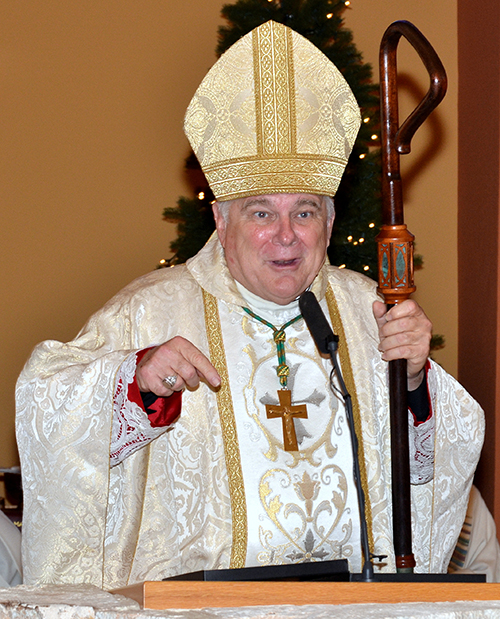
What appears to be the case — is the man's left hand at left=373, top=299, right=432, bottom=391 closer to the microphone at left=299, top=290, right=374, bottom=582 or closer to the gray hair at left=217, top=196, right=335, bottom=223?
the microphone at left=299, top=290, right=374, bottom=582

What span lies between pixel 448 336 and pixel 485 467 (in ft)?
3.78

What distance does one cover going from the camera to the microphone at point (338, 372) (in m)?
2.08

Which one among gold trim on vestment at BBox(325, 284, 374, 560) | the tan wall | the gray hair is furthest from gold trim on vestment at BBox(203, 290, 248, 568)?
the tan wall

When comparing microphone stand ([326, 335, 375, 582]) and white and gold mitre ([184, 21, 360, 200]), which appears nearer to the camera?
microphone stand ([326, 335, 375, 582])

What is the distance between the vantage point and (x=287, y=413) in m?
3.19

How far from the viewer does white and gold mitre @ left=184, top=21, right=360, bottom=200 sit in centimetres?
338

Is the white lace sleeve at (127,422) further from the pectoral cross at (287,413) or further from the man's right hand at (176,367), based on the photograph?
the pectoral cross at (287,413)

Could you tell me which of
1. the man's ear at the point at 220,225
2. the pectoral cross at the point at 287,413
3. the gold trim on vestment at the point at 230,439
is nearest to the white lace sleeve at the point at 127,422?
the gold trim on vestment at the point at 230,439

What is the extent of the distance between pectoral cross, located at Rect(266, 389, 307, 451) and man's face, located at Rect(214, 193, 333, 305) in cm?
34

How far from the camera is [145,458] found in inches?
123

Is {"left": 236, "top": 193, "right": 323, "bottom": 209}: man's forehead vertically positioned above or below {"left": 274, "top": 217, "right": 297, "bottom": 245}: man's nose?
above

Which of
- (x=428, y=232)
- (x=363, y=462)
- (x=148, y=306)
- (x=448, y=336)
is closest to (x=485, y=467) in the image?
(x=448, y=336)

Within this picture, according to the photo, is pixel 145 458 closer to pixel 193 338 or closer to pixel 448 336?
pixel 193 338

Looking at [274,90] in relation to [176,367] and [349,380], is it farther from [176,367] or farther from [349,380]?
[176,367]
